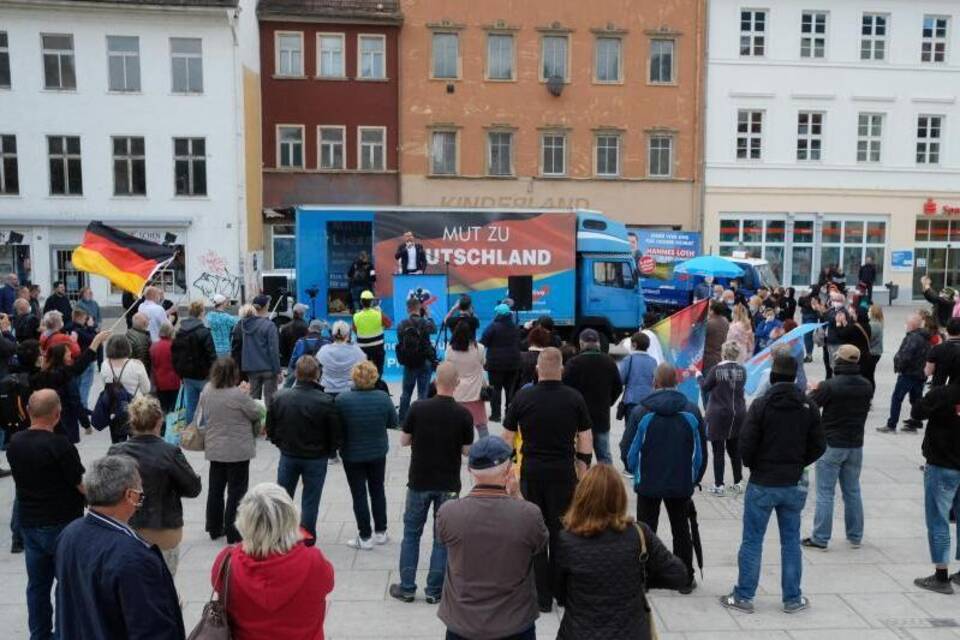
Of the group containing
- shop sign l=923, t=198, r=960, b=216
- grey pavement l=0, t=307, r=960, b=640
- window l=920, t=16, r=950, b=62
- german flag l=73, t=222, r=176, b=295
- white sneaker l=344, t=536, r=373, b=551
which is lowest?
grey pavement l=0, t=307, r=960, b=640

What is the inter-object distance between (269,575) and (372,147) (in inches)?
1202

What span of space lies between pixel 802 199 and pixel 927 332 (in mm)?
23639

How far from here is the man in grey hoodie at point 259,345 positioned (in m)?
11.5

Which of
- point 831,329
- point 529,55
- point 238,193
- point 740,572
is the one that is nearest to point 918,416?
point 740,572

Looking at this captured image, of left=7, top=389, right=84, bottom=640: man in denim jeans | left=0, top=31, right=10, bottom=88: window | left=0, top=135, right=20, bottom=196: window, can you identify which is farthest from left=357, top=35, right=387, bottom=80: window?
left=7, top=389, right=84, bottom=640: man in denim jeans

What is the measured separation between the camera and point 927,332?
11.8 metres

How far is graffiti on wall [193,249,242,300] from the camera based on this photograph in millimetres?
28656

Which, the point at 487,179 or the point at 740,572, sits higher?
the point at 487,179

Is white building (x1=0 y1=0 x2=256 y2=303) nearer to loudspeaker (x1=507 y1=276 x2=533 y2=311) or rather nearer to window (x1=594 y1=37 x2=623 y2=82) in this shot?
loudspeaker (x1=507 y1=276 x2=533 y2=311)

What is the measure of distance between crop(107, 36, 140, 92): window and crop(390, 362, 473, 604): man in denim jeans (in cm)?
2542

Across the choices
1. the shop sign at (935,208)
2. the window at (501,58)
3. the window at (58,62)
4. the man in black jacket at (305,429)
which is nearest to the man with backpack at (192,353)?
the man in black jacket at (305,429)

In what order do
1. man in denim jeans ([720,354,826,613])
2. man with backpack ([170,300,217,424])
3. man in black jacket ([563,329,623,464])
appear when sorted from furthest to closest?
man with backpack ([170,300,217,424]), man in black jacket ([563,329,623,464]), man in denim jeans ([720,354,826,613])

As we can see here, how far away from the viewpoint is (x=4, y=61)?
27750 mm

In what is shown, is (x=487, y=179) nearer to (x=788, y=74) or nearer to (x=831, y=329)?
(x=788, y=74)
